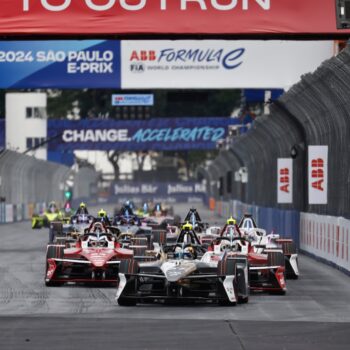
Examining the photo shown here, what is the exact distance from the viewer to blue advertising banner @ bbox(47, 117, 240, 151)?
69.6 meters

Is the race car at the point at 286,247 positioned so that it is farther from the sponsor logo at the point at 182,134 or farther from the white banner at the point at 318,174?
the sponsor logo at the point at 182,134

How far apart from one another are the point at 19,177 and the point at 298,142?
3250 cm

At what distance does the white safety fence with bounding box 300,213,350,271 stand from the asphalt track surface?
6.99 ft

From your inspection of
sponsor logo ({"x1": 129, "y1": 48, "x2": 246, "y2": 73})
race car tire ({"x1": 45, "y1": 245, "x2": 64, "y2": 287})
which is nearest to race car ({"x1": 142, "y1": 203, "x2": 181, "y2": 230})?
sponsor logo ({"x1": 129, "y1": 48, "x2": 246, "y2": 73})

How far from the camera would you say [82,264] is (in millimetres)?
21734

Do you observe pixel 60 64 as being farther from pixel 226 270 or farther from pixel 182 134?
pixel 182 134

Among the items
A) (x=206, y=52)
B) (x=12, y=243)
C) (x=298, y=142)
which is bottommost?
(x=12, y=243)

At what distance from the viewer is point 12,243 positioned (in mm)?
39625

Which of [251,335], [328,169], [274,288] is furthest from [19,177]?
[251,335]

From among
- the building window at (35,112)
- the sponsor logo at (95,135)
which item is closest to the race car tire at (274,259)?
the sponsor logo at (95,135)

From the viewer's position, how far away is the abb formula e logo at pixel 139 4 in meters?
17.2

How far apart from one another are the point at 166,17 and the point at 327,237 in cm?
1156

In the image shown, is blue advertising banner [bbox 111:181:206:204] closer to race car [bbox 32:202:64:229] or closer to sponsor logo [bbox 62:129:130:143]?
sponsor logo [bbox 62:129:130:143]

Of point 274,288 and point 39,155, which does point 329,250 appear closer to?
point 274,288
